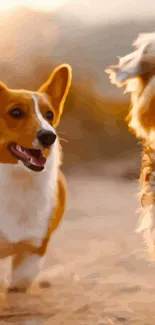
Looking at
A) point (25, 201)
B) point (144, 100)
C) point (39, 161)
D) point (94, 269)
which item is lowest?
point (94, 269)

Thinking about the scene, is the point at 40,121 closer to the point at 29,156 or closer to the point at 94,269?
the point at 29,156

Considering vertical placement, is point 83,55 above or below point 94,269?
above

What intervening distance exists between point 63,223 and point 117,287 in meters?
0.27

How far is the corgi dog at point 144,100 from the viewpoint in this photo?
5.50 ft

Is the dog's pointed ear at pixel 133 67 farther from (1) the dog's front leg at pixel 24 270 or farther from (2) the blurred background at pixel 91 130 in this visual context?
(1) the dog's front leg at pixel 24 270

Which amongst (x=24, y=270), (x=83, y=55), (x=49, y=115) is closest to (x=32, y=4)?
(x=83, y=55)

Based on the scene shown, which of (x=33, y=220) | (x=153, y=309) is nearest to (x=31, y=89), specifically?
(x=33, y=220)

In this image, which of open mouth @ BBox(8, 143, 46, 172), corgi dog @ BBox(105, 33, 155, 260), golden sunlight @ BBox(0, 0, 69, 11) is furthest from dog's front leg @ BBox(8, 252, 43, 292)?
golden sunlight @ BBox(0, 0, 69, 11)

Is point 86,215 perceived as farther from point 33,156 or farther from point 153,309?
point 153,309

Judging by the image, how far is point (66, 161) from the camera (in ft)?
5.37

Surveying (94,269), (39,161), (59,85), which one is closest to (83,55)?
(59,85)

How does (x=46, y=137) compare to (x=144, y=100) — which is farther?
(x=144, y=100)

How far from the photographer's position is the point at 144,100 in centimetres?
169

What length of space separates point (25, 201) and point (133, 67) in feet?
1.95
